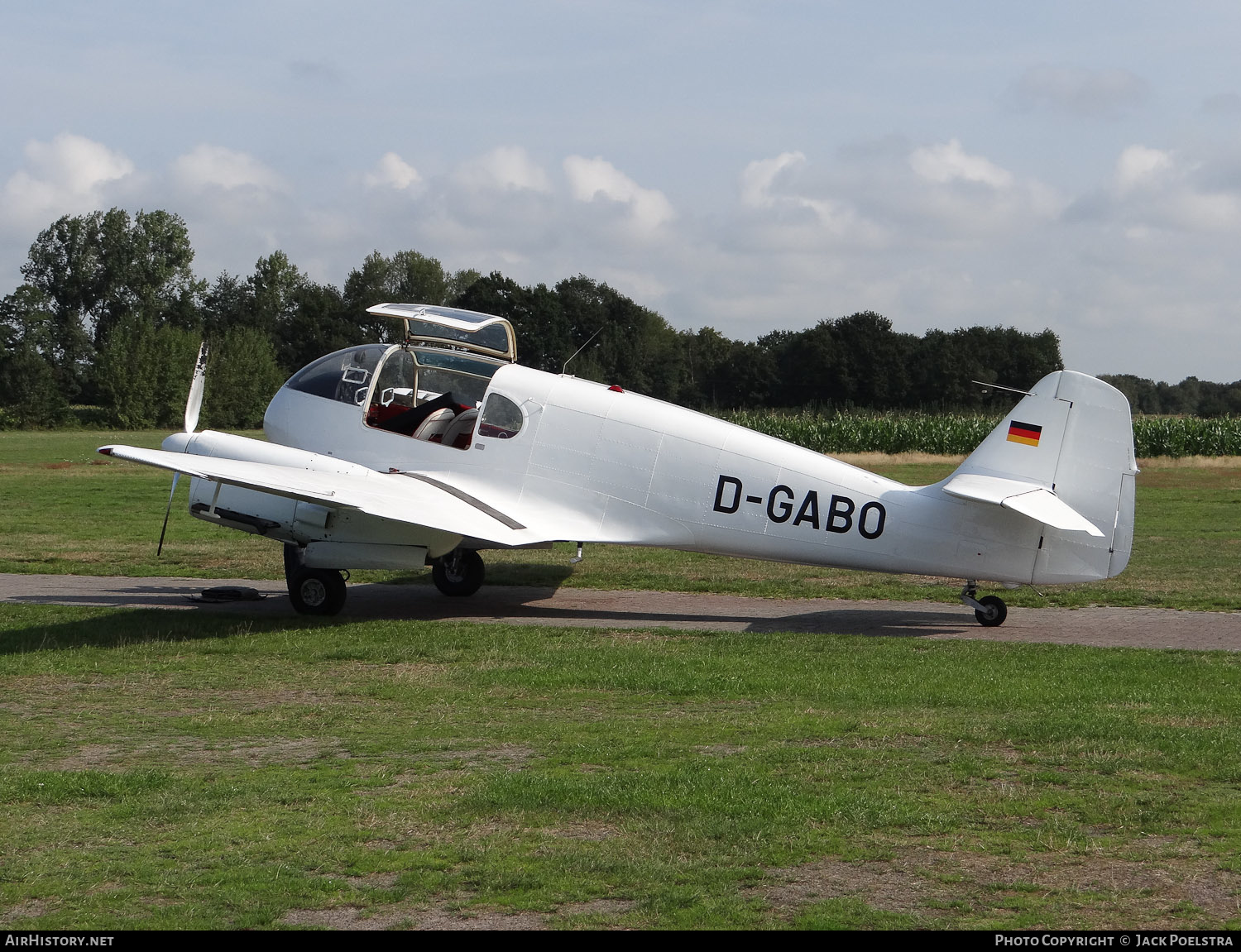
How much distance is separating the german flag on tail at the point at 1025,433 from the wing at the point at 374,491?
18.0 feet

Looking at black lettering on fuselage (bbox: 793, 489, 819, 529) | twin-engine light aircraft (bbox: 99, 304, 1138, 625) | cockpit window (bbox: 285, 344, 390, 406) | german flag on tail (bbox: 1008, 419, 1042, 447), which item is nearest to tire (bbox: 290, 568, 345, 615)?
twin-engine light aircraft (bbox: 99, 304, 1138, 625)

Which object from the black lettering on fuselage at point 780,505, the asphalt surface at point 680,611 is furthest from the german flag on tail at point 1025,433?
the black lettering on fuselage at point 780,505

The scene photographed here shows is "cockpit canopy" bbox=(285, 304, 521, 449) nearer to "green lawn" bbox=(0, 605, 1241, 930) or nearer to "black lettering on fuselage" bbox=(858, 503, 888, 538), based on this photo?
"green lawn" bbox=(0, 605, 1241, 930)

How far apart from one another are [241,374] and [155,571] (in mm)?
60704

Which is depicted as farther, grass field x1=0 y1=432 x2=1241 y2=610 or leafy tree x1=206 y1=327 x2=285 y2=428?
leafy tree x1=206 y1=327 x2=285 y2=428

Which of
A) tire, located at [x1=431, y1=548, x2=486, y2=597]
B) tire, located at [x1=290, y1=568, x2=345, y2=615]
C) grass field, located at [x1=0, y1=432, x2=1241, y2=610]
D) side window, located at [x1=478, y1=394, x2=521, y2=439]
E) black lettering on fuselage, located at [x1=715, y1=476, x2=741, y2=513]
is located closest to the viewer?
black lettering on fuselage, located at [x1=715, y1=476, x2=741, y2=513]

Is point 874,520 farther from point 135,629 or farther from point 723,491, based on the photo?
point 135,629

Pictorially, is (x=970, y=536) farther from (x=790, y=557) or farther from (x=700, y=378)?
(x=700, y=378)

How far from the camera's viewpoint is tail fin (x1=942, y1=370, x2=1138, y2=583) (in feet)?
40.9

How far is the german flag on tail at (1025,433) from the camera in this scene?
12703 millimetres

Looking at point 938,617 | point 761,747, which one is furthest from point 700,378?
point 761,747

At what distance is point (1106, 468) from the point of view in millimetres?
12477

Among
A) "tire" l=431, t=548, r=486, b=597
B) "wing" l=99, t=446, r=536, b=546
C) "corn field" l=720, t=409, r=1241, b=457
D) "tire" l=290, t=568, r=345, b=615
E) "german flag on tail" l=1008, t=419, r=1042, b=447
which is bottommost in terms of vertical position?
"tire" l=290, t=568, r=345, b=615

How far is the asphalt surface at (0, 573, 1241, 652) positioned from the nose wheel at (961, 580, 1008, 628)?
12 cm
